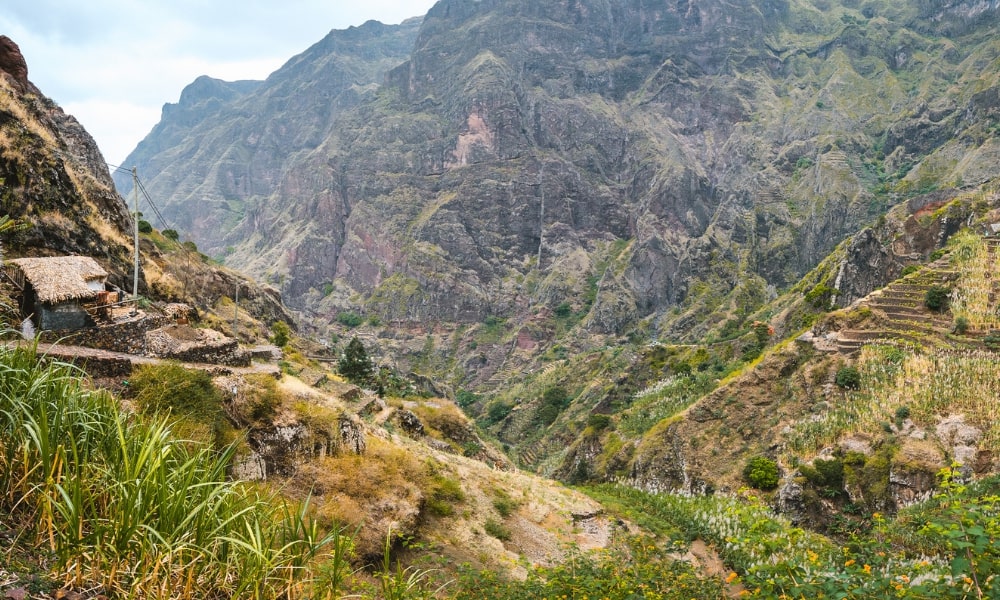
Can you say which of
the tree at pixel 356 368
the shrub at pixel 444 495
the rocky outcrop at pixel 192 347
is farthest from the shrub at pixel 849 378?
the tree at pixel 356 368

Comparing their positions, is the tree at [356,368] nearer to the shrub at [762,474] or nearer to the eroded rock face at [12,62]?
the eroded rock face at [12,62]

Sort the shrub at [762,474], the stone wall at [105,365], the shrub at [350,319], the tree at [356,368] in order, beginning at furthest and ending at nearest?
the shrub at [350,319] < the tree at [356,368] < the shrub at [762,474] < the stone wall at [105,365]

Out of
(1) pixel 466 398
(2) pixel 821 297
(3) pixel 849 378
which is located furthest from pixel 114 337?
(1) pixel 466 398

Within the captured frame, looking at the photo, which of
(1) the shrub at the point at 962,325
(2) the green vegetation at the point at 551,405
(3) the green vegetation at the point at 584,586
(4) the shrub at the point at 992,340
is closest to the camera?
(3) the green vegetation at the point at 584,586

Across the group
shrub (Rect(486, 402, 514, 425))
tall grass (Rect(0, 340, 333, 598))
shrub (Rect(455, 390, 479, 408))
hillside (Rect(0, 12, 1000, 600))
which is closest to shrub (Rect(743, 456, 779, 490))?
hillside (Rect(0, 12, 1000, 600))

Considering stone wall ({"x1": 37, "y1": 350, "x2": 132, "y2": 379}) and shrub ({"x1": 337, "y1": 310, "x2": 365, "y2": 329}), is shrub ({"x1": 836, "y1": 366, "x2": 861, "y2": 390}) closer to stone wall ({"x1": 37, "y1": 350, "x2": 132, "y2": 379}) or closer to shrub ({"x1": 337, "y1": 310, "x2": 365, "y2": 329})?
stone wall ({"x1": 37, "y1": 350, "x2": 132, "y2": 379})

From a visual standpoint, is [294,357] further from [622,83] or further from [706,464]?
[622,83]

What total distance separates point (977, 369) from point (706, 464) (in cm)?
1425

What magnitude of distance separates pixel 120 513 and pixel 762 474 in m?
29.2

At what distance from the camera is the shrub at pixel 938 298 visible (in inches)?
1224

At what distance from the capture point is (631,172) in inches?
6969

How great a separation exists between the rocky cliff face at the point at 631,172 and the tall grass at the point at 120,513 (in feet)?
399

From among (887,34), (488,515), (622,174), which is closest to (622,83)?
(622,174)

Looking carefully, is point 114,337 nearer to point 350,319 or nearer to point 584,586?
point 584,586
